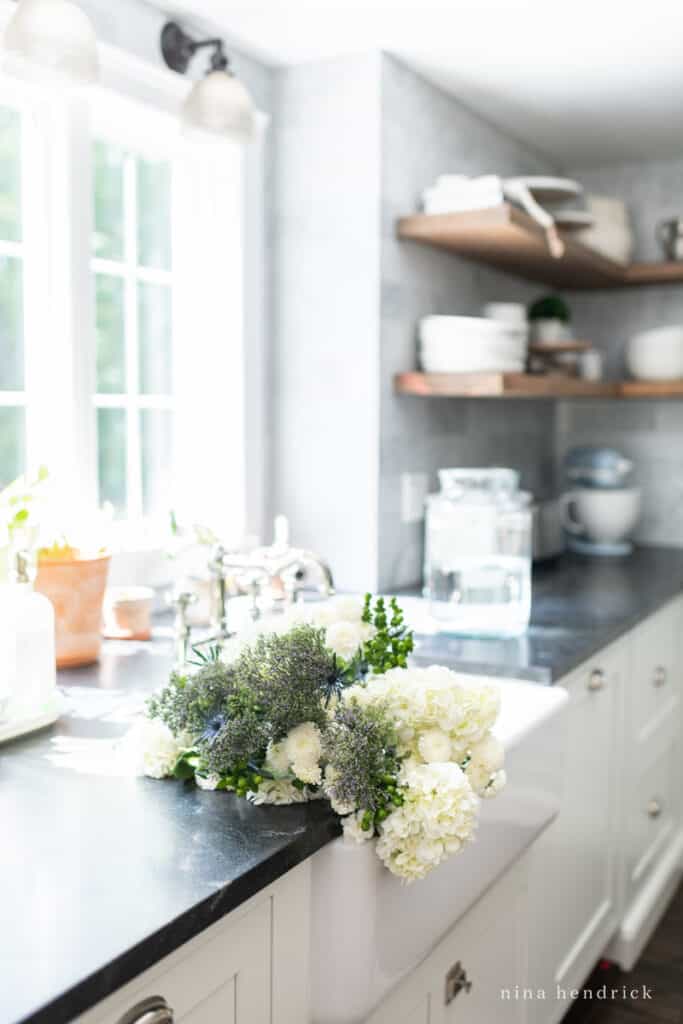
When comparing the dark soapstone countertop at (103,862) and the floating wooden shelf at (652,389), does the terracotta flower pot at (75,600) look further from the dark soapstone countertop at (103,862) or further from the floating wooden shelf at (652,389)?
the floating wooden shelf at (652,389)

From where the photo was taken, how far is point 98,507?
7.10 ft

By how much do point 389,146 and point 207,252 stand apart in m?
0.49

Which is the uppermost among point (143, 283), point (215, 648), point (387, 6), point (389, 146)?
point (387, 6)

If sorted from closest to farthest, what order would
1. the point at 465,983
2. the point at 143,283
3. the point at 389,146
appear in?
the point at 465,983 < the point at 143,283 < the point at 389,146

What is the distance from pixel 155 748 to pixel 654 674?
1671 mm

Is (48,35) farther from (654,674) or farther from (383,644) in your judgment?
(654,674)

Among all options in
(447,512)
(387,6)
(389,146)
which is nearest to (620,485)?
(447,512)

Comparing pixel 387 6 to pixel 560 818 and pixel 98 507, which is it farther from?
pixel 560 818

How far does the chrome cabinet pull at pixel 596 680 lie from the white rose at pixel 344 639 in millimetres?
848

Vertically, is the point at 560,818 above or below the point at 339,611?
below

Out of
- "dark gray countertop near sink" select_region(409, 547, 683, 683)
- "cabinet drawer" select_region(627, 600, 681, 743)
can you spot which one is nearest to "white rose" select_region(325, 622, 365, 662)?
"dark gray countertop near sink" select_region(409, 547, 683, 683)

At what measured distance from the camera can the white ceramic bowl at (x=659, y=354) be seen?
128 inches

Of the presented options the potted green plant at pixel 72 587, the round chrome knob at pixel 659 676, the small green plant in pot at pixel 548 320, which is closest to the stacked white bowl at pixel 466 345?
the small green plant in pot at pixel 548 320

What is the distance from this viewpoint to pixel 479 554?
7.77 ft
